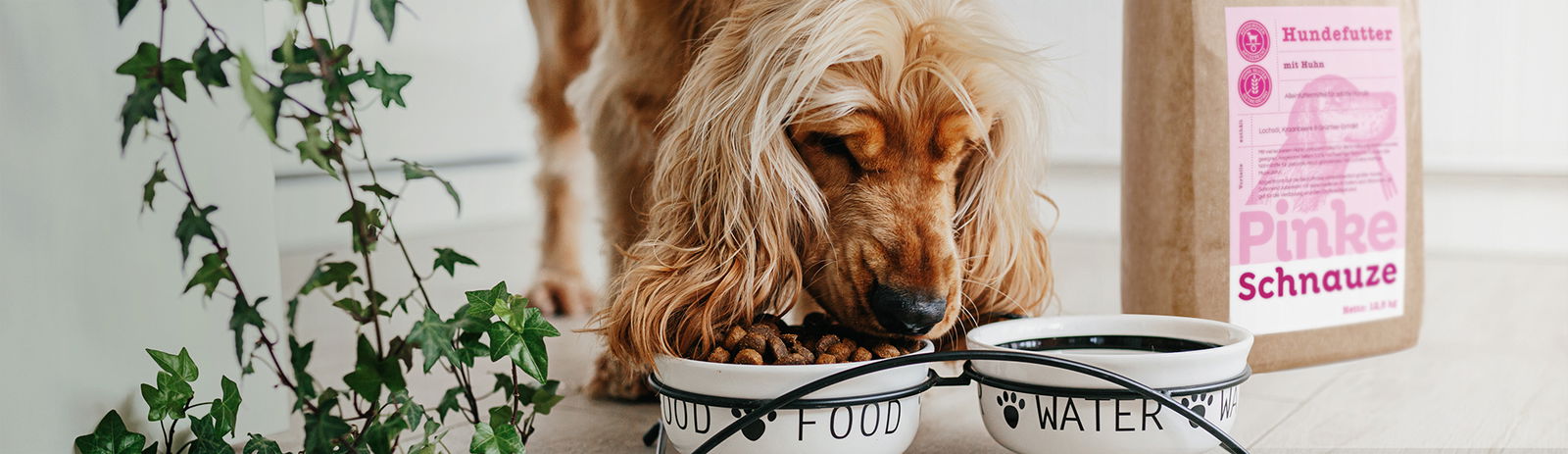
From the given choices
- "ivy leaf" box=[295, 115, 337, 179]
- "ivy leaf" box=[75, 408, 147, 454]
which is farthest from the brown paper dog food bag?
"ivy leaf" box=[75, 408, 147, 454]

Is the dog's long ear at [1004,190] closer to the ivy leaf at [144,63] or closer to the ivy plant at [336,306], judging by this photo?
the ivy plant at [336,306]

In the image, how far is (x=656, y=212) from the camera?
74 cm

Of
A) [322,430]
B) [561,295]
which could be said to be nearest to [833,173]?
[322,430]

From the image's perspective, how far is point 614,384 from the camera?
2.97ft

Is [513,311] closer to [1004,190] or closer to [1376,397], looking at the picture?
[1004,190]

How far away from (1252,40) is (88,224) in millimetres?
838

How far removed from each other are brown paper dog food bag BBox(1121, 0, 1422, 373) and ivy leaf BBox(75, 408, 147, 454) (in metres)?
0.73

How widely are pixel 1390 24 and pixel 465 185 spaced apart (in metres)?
1.64

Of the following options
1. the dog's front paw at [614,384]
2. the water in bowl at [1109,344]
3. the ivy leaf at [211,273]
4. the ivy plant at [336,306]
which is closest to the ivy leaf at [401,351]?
the ivy plant at [336,306]

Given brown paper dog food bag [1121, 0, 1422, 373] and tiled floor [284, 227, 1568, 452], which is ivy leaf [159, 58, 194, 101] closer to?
tiled floor [284, 227, 1568, 452]

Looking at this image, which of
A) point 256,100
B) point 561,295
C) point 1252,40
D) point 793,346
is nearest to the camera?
point 256,100

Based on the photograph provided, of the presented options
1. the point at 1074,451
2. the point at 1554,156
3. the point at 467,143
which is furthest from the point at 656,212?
the point at 1554,156

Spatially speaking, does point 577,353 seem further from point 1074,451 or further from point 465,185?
point 465,185

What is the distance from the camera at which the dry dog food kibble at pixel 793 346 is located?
25.7 inches
